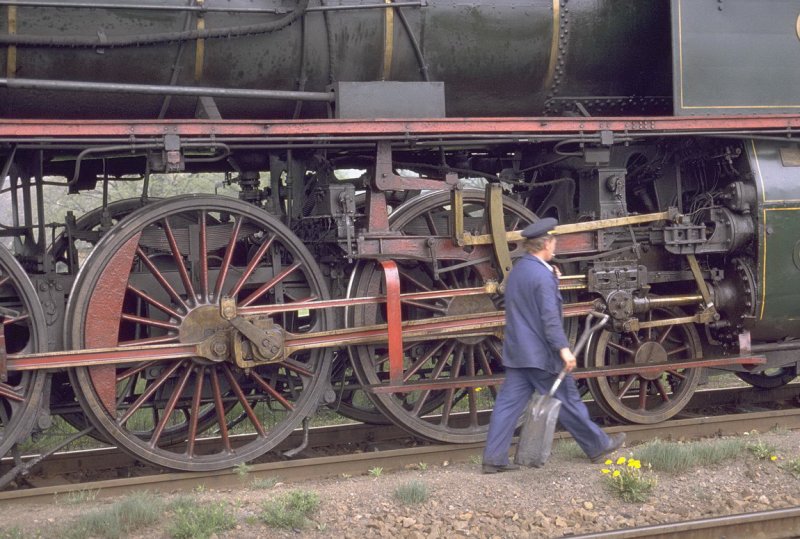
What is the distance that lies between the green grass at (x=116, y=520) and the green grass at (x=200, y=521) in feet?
0.42

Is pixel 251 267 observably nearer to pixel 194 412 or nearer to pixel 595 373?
pixel 194 412

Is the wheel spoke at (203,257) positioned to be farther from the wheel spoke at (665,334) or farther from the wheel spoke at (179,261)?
the wheel spoke at (665,334)

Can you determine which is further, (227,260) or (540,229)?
(227,260)

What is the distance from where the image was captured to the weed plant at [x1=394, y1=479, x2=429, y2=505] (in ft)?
16.4

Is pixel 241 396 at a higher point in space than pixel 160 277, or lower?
lower

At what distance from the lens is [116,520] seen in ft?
15.0

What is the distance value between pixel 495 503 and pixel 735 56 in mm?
3459

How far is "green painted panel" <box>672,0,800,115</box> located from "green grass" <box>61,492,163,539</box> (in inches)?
161

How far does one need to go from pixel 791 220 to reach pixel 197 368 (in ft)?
13.5

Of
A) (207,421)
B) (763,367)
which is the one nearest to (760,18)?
(763,367)

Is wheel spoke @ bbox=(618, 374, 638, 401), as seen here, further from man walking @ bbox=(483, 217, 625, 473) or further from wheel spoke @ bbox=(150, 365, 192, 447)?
wheel spoke @ bbox=(150, 365, 192, 447)

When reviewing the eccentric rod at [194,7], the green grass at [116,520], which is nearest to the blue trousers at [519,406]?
the green grass at [116,520]

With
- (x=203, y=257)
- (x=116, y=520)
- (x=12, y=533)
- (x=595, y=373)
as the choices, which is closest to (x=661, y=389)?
(x=595, y=373)

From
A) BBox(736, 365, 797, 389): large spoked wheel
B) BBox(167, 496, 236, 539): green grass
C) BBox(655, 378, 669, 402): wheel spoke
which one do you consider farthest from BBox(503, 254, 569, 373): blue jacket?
BBox(736, 365, 797, 389): large spoked wheel
